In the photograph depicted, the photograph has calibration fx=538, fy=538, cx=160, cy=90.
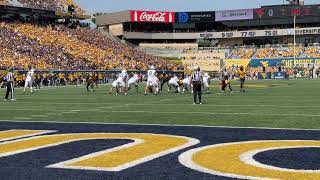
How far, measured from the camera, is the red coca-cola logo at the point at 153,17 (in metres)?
103

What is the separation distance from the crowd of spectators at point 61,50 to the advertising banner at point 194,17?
84.5 feet

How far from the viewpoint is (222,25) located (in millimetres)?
108812

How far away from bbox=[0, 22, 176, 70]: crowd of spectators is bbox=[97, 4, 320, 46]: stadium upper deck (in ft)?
67.1

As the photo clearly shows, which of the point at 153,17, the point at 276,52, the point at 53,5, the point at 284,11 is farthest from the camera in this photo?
the point at 153,17

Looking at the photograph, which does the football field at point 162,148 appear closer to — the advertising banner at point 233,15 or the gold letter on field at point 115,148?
the gold letter on field at point 115,148

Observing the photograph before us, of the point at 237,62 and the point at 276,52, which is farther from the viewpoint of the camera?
the point at 276,52

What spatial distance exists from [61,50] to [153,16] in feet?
138

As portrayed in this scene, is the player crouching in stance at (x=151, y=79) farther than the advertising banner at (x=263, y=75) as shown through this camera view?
No

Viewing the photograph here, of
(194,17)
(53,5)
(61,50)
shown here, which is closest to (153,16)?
(194,17)

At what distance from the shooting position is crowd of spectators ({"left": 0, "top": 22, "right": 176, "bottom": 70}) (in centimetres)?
5734

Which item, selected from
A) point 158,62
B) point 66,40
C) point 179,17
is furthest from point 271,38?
point 66,40

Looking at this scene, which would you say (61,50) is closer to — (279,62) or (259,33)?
(279,62)

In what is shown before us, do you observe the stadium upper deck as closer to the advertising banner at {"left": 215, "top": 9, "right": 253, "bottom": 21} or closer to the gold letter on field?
the advertising banner at {"left": 215, "top": 9, "right": 253, "bottom": 21}

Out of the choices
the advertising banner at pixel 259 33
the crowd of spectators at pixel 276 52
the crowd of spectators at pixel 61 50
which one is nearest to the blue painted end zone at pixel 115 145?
the crowd of spectators at pixel 61 50
